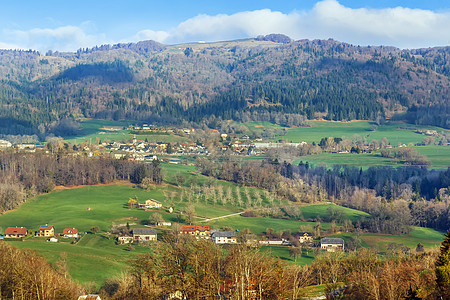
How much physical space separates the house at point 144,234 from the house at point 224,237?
22.1 feet

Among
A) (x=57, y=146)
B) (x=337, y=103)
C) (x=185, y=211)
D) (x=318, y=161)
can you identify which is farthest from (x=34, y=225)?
(x=337, y=103)

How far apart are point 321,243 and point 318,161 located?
61.4 m

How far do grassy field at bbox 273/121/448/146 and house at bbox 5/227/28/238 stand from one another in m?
93.6

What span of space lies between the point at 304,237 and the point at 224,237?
941 centimetres

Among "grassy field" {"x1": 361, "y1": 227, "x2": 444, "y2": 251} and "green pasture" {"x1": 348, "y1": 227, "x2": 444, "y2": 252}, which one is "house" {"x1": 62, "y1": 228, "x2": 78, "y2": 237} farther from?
"grassy field" {"x1": 361, "y1": 227, "x2": 444, "y2": 251}

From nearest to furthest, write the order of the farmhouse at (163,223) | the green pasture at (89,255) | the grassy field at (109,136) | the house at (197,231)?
the green pasture at (89,255) → the house at (197,231) → the farmhouse at (163,223) → the grassy field at (109,136)

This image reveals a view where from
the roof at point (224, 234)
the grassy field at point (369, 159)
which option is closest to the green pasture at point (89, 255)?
the roof at point (224, 234)

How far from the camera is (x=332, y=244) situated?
2482 inches

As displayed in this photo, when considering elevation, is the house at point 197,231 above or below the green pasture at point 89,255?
below

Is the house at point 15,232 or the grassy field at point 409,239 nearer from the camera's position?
the grassy field at point 409,239

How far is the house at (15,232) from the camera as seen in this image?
64.5 m

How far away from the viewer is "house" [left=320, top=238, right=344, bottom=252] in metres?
62.1

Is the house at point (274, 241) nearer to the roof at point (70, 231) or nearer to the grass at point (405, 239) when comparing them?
the grass at point (405, 239)

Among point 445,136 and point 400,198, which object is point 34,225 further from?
point 445,136
